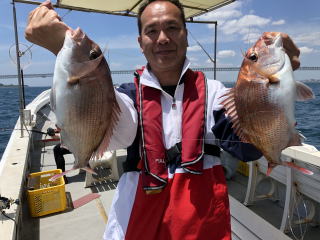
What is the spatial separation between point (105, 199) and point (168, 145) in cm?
309

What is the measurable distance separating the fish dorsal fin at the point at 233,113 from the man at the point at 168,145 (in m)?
0.05

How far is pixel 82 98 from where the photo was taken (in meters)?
1.40

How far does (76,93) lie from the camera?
4.58 ft

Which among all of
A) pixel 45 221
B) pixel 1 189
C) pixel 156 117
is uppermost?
pixel 156 117

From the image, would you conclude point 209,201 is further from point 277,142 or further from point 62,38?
Answer: point 62,38

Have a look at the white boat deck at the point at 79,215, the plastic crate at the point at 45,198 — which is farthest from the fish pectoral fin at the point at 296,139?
the plastic crate at the point at 45,198

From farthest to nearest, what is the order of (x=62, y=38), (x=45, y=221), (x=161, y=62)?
1. (x=45, y=221)
2. (x=161, y=62)
3. (x=62, y=38)

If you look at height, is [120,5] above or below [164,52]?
above

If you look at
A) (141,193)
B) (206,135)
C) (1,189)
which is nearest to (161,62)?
(206,135)

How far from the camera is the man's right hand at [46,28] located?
1450 mm

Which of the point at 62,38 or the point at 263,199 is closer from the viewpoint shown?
the point at 62,38

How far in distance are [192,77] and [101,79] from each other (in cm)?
65

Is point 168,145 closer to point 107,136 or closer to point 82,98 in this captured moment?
point 107,136

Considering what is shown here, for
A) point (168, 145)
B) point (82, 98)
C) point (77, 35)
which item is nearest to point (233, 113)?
point (168, 145)
